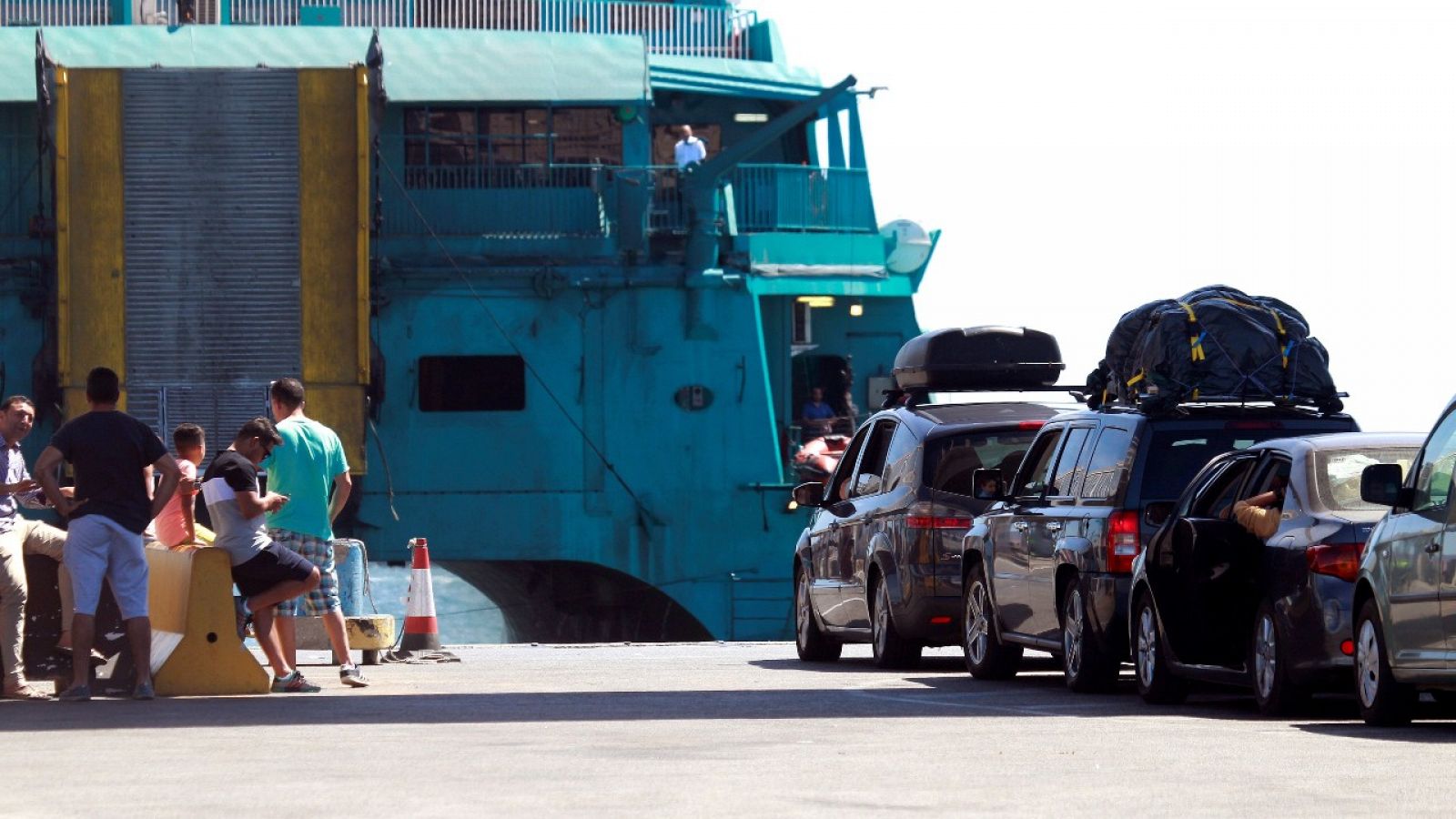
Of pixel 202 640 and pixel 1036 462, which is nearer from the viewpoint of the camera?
pixel 202 640

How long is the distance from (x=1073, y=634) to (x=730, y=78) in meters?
19.0

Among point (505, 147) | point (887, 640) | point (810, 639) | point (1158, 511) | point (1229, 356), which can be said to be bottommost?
point (810, 639)

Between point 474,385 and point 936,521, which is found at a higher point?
point 474,385

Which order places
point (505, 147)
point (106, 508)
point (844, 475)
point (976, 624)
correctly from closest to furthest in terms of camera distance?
point (106, 508)
point (976, 624)
point (844, 475)
point (505, 147)

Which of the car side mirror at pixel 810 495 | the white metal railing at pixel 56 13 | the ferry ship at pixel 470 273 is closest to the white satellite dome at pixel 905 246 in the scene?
the ferry ship at pixel 470 273

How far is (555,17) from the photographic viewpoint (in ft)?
107

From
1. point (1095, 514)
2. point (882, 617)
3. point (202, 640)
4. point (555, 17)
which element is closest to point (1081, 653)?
point (1095, 514)

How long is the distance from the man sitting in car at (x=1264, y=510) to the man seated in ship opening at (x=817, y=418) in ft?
64.1

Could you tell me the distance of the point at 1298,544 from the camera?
11344mm

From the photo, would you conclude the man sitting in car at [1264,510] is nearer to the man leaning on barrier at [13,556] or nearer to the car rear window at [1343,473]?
the car rear window at [1343,473]

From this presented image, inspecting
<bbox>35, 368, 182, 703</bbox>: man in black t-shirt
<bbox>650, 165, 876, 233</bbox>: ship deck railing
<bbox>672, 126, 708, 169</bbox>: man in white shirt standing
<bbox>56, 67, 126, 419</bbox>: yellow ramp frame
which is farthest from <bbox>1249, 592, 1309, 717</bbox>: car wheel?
<bbox>650, 165, 876, 233</bbox>: ship deck railing

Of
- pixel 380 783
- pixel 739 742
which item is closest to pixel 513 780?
pixel 380 783

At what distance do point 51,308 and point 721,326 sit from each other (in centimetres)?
731

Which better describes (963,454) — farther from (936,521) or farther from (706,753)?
(706,753)
